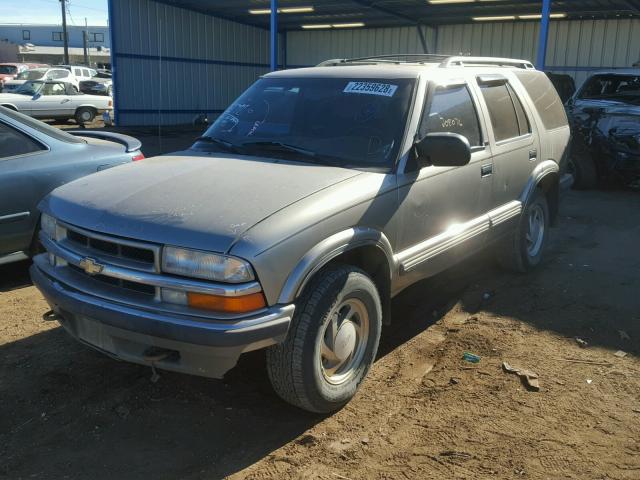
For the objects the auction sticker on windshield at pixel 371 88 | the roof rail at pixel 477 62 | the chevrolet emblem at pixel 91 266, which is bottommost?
the chevrolet emblem at pixel 91 266

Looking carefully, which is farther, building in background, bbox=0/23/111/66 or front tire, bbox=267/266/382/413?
building in background, bbox=0/23/111/66

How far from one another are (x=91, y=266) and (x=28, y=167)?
254cm

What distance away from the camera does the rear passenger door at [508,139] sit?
15.7 ft

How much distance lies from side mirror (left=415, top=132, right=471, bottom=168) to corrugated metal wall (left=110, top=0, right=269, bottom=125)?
17.1 meters

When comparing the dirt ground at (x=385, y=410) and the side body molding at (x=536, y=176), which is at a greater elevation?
the side body molding at (x=536, y=176)

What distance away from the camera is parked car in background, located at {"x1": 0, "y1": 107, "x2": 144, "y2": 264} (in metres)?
4.95

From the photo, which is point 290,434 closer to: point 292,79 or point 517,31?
point 292,79

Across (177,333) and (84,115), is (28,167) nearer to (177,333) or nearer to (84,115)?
(177,333)

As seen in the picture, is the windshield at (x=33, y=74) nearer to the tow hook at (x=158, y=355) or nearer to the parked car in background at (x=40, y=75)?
the parked car in background at (x=40, y=75)

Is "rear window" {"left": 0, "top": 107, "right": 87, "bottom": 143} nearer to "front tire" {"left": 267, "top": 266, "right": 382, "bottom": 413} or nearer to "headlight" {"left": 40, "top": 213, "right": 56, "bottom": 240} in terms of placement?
"headlight" {"left": 40, "top": 213, "right": 56, "bottom": 240}

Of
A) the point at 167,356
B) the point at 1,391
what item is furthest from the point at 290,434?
the point at 1,391

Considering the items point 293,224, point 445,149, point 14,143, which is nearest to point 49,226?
point 293,224

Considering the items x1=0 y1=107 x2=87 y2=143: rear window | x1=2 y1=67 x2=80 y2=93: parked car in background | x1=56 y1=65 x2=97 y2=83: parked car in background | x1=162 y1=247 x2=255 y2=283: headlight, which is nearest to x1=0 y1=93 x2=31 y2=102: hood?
x1=2 y1=67 x2=80 y2=93: parked car in background

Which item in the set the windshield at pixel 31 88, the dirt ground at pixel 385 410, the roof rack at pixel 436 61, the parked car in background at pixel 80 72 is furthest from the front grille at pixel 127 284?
the parked car in background at pixel 80 72
